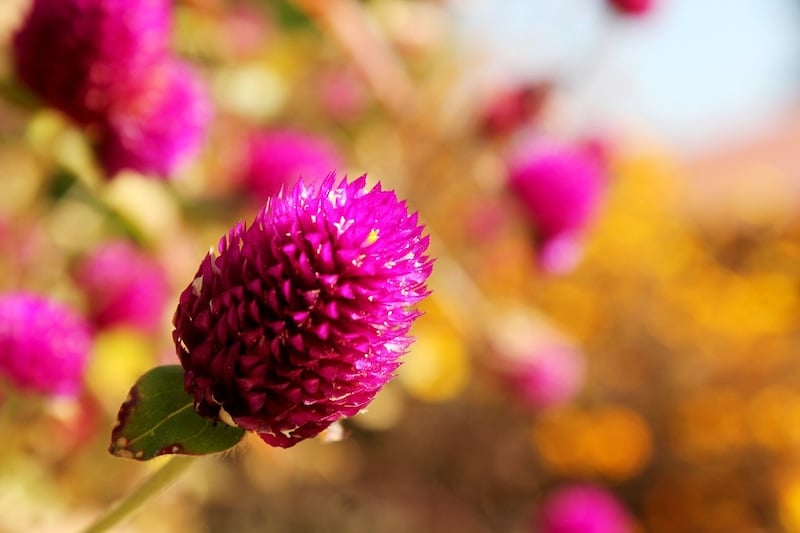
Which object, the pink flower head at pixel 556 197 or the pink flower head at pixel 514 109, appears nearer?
the pink flower head at pixel 556 197

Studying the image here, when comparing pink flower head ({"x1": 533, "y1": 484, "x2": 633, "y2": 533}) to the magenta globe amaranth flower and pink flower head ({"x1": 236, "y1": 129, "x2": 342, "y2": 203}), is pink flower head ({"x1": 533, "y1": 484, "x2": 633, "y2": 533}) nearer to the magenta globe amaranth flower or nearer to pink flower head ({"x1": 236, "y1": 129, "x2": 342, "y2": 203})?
pink flower head ({"x1": 236, "y1": 129, "x2": 342, "y2": 203})

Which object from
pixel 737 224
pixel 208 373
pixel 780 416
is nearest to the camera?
pixel 208 373

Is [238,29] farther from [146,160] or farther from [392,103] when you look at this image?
[146,160]

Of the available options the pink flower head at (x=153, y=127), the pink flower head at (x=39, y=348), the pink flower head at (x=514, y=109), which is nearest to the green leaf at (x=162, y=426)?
the pink flower head at (x=39, y=348)

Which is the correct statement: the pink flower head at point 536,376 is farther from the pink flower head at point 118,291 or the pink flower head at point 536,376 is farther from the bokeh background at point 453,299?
the pink flower head at point 118,291

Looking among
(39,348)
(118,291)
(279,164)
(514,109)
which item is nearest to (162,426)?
(39,348)

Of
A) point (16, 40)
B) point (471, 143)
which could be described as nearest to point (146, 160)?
point (16, 40)
